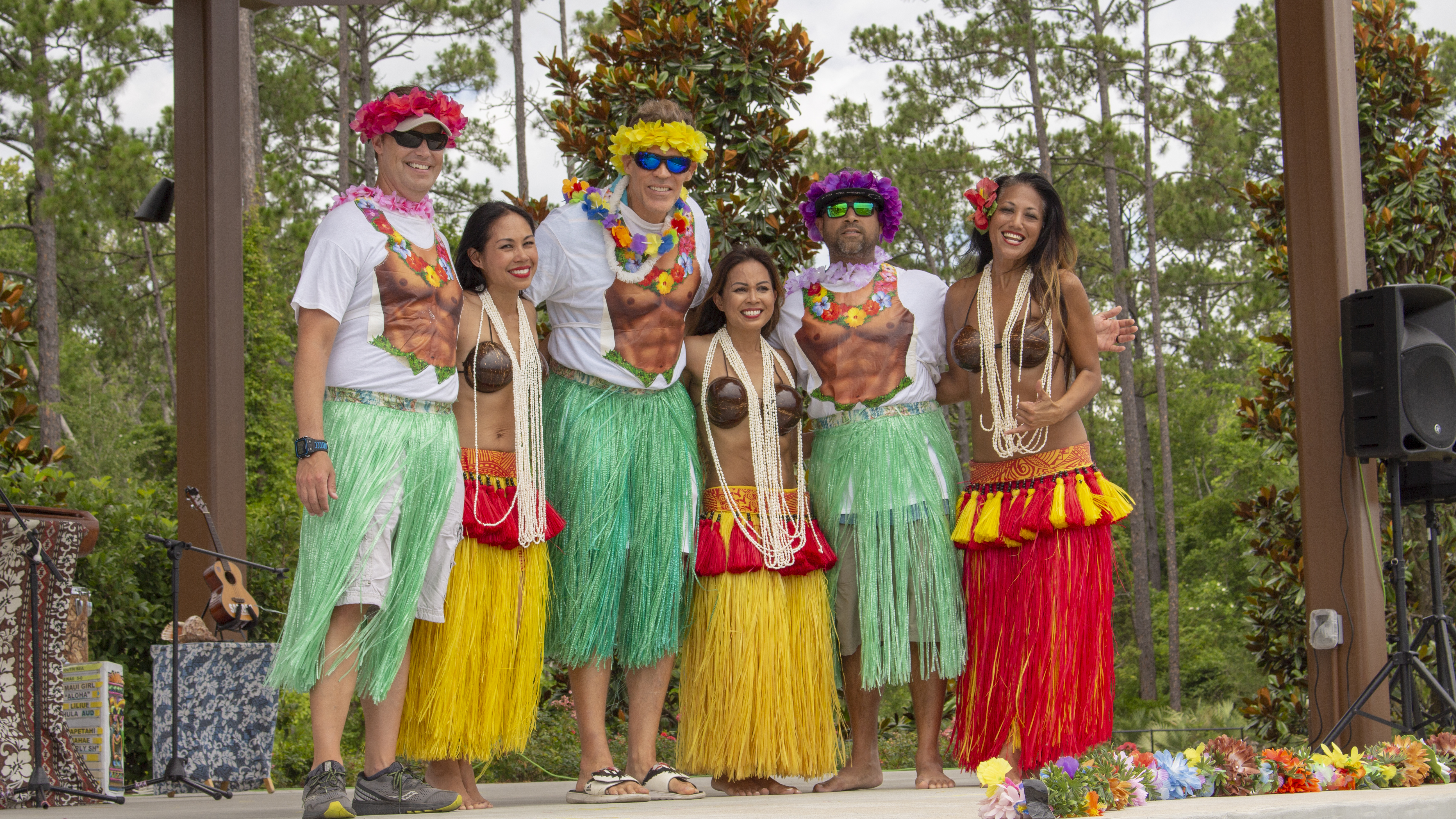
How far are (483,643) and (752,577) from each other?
2.60 feet

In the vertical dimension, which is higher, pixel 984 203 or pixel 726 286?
pixel 984 203

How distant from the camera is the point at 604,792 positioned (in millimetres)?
3418

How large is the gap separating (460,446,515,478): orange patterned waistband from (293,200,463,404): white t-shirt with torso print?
235 millimetres

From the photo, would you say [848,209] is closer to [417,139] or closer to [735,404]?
[735,404]

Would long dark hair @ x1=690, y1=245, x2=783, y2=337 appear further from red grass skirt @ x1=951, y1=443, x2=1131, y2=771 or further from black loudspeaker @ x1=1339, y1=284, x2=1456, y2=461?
black loudspeaker @ x1=1339, y1=284, x2=1456, y2=461

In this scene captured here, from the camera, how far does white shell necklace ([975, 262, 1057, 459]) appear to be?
12.7 ft

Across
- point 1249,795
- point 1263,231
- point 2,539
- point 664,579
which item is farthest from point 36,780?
point 1263,231

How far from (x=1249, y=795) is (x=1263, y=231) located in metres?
3.83

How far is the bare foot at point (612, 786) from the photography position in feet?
11.2

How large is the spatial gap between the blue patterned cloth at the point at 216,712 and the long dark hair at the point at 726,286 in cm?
196

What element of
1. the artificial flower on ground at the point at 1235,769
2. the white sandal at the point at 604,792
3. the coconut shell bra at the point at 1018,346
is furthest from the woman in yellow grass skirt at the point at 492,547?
the artificial flower on ground at the point at 1235,769

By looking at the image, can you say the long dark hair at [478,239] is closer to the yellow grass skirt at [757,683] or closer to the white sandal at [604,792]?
the yellow grass skirt at [757,683]

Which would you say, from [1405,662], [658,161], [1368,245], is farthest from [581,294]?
[1368,245]

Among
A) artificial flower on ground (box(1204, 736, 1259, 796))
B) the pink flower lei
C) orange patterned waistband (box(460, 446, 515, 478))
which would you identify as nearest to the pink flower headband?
the pink flower lei
